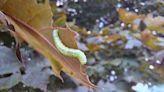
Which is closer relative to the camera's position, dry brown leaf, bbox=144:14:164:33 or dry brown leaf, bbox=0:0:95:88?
dry brown leaf, bbox=0:0:95:88

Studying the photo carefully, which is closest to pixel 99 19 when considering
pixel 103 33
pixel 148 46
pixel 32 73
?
pixel 103 33

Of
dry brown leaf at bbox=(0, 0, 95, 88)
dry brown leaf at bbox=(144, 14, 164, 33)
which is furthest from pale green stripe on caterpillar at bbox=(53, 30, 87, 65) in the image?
dry brown leaf at bbox=(144, 14, 164, 33)

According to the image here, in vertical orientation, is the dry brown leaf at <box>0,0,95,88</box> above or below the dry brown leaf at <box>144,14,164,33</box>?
below

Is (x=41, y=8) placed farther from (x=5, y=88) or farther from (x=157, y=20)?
(x=157, y=20)

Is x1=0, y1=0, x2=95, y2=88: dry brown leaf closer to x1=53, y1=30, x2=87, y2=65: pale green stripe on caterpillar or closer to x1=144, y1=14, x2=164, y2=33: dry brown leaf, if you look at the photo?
x1=53, y1=30, x2=87, y2=65: pale green stripe on caterpillar

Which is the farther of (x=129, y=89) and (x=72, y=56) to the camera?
(x=129, y=89)

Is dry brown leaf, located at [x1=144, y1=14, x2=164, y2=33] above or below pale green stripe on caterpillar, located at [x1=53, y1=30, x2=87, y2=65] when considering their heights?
above

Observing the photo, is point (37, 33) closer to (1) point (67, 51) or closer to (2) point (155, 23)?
(1) point (67, 51)

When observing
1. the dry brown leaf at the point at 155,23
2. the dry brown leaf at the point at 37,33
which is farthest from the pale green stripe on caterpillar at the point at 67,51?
the dry brown leaf at the point at 155,23

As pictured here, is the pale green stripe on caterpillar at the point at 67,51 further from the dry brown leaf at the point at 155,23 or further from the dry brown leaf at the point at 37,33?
the dry brown leaf at the point at 155,23

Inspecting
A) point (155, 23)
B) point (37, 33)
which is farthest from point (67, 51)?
point (155, 23)

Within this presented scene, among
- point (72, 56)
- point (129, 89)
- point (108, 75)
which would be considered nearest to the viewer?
point (72, 56)
